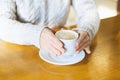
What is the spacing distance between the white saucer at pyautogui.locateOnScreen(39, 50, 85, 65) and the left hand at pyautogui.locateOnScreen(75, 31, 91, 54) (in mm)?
26

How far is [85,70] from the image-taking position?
34.4 inches

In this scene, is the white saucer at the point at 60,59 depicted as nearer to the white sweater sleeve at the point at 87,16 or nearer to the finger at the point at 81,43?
the finger at the point at 81,43

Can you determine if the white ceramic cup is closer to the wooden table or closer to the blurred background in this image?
the wooden table

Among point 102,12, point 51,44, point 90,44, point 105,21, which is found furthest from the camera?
point 102,12

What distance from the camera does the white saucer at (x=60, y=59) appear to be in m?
0.90

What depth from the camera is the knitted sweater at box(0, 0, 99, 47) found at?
3.35 feet

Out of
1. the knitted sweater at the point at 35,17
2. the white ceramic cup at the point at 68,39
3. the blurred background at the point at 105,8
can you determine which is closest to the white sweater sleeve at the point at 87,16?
the knitted sweater at the point at 35,17

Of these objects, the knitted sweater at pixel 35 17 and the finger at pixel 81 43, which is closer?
the finger at pixel 81 43

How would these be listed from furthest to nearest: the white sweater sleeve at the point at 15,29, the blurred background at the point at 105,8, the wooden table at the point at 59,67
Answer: the blurred background at the point at 105,8 < the white sweater sleeve at the point at 15,29 < the wooden table at the point at 59,67

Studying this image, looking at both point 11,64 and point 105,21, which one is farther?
point 105,21

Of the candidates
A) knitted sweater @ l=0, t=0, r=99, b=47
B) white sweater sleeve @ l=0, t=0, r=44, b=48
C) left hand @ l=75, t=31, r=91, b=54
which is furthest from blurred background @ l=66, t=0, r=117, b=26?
left hand @ l=75, t=31, r=91, b=54

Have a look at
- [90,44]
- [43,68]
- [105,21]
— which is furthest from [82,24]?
[43,68]

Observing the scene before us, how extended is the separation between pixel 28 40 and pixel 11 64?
144 mm

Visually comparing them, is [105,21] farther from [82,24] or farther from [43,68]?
[43,68]
